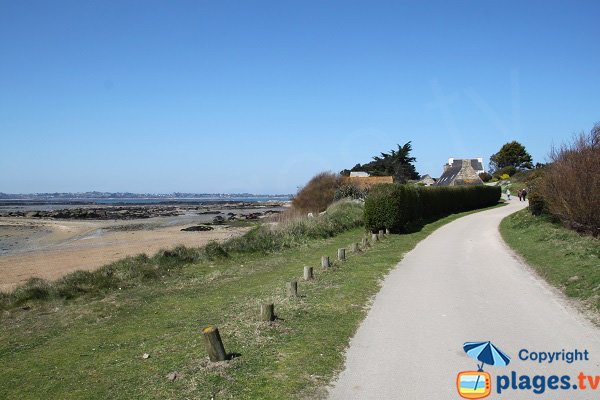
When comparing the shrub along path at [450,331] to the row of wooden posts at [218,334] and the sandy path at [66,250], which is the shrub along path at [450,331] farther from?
the sandy path at [66,250]

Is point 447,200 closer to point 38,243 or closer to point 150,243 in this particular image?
point 150,243

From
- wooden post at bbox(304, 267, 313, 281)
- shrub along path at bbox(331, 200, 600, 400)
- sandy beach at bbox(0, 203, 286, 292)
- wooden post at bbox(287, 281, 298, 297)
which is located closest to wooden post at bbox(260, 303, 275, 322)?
shrub along path at bbox(331, 200, 600, 400)

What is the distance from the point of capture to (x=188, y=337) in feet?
26.8

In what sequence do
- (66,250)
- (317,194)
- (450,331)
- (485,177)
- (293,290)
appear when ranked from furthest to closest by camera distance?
1. (485,177)
2. (317,194)
3. (66,250)
4. (293,290)
5. (450,331)

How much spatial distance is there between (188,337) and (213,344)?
82.2 inches

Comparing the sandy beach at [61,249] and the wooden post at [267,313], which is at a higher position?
the wooden post at [267,313]

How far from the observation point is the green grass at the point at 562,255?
941 cm

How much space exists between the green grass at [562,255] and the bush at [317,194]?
16.3m

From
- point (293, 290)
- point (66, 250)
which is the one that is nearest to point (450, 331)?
point (293, 290)

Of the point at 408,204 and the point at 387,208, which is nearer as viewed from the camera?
the point at 387,208

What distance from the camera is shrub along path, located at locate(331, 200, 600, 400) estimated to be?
5453 mm

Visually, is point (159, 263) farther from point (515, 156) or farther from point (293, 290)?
point (515, 156)

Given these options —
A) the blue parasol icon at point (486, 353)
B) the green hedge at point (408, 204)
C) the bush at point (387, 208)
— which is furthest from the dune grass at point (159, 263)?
the blue parasol icon at point (486, 353)

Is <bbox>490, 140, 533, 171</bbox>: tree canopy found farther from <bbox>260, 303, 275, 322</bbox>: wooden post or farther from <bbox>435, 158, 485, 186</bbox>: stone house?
<bbox>260, 303, 275, 322</bbox>: wooden post
